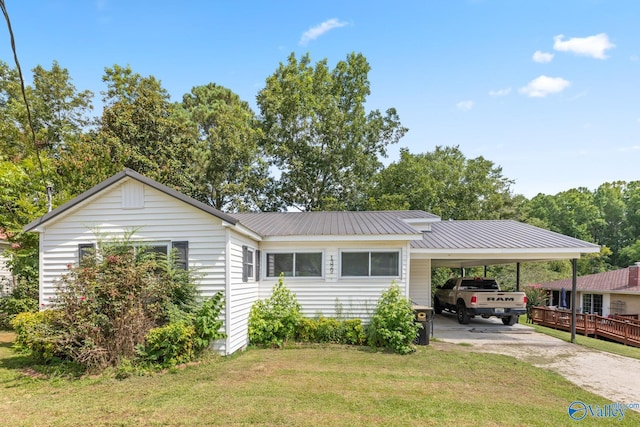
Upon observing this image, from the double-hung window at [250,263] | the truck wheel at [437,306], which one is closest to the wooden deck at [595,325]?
the truck wheel at [437,306]

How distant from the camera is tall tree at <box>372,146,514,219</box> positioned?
25.0 m

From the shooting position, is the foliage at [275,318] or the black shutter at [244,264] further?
the foliage at [275,318]

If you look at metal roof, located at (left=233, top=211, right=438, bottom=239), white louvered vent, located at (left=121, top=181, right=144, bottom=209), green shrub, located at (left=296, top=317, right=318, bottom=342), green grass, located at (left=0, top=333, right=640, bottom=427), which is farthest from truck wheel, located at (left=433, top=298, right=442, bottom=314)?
white louvered vent, located at (left=121, top=181, right=144, bottom=209)

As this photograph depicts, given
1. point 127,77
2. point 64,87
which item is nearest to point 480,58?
point 127,77

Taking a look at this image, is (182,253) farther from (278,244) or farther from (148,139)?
(148,139)

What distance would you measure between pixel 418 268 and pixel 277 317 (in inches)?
246

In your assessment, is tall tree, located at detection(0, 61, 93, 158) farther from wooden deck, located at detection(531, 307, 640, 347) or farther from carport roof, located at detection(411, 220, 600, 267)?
wooden deck, located at detection(531, 307, 640, 347)

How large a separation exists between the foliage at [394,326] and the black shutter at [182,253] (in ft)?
15.4

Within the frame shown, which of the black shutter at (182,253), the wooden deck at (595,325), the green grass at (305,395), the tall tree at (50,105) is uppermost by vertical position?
the tall tree at (50,105)

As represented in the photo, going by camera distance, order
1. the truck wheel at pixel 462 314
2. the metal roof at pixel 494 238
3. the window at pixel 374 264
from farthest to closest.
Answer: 1. the truck wheel at pixel 462 314
2. the metal roof at pixel 494 238
3. the window at pixel 374 264

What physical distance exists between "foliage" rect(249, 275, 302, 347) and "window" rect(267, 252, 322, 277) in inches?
14.6

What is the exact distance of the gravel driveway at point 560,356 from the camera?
638cm

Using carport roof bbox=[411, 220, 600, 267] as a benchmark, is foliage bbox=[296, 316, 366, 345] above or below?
below

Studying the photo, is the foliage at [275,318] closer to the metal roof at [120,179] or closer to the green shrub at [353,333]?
the green shrub at [353,333]
